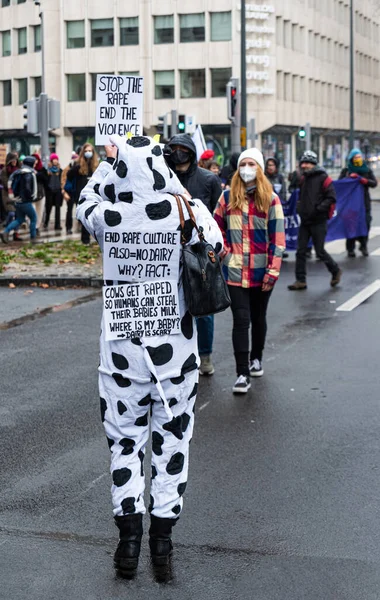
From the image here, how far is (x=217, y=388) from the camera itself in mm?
8492

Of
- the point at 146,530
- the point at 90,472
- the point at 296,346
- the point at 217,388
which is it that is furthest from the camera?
the point at 296,346

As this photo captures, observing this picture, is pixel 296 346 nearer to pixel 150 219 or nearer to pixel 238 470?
pixel 238 470

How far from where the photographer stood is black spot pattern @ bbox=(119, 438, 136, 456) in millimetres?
4586

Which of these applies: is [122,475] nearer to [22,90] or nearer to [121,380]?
[121,380]

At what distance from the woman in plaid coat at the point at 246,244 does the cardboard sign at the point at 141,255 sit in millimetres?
3425

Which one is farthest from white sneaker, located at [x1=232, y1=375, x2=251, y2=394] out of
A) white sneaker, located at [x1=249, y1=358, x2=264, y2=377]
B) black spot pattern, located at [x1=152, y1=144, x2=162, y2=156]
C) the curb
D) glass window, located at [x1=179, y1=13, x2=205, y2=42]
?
glass window, located at [x1=179, y1=13, x2=205, y2=42]

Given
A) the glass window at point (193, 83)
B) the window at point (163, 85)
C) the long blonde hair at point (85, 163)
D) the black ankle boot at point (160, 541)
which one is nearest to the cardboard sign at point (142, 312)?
the black ankle boot at point (160, 541)

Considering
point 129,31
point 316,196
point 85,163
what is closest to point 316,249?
point 316,196

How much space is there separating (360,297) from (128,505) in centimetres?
949

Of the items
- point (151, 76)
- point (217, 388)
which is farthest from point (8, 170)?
point (151, 76)

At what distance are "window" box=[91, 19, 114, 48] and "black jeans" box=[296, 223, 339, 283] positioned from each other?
57.4 meters

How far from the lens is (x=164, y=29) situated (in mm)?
68875

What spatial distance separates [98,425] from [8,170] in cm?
1800

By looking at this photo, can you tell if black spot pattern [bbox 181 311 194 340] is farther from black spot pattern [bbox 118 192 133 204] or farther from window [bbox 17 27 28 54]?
window [bbox 17 27 28 54]
